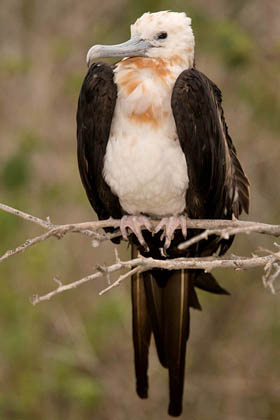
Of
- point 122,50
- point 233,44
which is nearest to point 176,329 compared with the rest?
point 122,50

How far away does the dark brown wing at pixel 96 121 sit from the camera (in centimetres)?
280

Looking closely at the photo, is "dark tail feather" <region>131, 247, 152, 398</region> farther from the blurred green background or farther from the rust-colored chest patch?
the blurred green background

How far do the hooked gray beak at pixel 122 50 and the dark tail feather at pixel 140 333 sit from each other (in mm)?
746

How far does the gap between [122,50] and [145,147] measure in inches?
13.6

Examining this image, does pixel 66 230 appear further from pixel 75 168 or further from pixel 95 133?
pixel 75 168

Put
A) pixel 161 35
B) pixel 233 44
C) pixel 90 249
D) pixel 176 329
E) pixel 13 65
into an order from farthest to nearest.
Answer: pixel 90 249 → pixel 13 65 → pixel 233 44 → pixel 176 329 → pixel 161 35

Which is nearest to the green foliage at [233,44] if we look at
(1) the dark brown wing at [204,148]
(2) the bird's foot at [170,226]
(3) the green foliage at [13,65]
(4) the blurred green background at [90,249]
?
(4) the blurred green background at [90,249]

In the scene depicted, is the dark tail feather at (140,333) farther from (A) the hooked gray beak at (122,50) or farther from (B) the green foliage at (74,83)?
(B) the green foliage at (74,83)

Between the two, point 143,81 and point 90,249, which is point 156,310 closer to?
point 143,81

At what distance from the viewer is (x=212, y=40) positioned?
13.4ft

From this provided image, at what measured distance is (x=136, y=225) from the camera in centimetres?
287

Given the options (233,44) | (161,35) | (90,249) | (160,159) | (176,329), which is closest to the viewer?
(160,159)

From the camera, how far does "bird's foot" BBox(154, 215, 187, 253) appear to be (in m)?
2.79

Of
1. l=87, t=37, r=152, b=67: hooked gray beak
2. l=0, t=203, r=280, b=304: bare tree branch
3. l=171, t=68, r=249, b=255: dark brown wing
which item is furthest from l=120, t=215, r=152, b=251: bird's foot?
l=87, t=37, r=152, b=67: hooked gray beak
